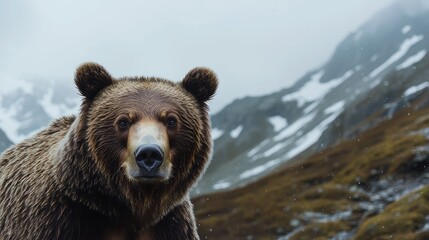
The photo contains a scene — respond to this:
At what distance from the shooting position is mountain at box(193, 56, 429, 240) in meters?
57.5

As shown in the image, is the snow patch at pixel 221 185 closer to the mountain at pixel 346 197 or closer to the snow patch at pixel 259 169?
the snow patch at pixel 259 169

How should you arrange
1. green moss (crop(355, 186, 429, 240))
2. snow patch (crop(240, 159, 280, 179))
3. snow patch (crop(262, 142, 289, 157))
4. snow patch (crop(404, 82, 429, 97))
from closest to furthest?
green moss (crop(355, 186, 429, 240))
snow patch (crop(404, 82, 429, 97))
snow patch (crop(240, 159, 280, 179))
snow patch (crop(262, 142, 289, 157))

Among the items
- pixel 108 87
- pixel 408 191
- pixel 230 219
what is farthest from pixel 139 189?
pixel 230 219

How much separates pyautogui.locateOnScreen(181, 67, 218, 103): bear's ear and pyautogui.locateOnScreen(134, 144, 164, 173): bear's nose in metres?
1.48

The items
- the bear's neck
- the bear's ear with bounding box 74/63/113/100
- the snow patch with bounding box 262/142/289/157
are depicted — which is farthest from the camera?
the snow patch with bounding box 262/142/289/157

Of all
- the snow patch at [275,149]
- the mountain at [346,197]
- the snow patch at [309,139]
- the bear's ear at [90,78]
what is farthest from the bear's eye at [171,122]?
the snow patch at [275,149]

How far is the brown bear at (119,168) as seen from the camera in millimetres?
6422

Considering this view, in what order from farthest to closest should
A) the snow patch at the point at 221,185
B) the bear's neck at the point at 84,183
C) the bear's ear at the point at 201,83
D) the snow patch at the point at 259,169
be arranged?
the snow patch at the point at 259,169
the snow patch at the point at 221,185
the bear's ear at the point at 201,83
the bear's neck at the point at 84,183

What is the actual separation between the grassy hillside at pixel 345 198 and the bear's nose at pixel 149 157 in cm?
4891

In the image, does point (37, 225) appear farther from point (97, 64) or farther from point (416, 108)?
point (416, 108)

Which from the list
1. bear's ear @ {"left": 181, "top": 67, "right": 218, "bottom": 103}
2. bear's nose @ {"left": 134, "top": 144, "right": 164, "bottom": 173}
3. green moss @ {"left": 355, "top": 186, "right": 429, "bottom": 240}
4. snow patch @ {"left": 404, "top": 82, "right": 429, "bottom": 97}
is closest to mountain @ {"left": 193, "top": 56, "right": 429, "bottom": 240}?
green moss @ {"left": 355, "top": 186, "right": 429, "bottom": 240}

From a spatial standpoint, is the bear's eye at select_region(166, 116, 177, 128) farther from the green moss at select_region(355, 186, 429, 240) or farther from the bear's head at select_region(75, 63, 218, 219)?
the green moss at select_region(355, 186, 429, 240)

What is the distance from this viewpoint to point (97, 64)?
698cm

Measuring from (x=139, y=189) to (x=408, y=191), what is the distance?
196ft
